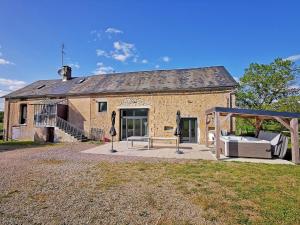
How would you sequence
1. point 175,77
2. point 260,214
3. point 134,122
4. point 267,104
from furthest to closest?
point 267,104 < point 175,77 < point 134,122 < point 260,214

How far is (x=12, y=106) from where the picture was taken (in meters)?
19.9

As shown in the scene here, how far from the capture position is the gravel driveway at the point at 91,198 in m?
3.50

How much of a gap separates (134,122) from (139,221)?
1296 cm

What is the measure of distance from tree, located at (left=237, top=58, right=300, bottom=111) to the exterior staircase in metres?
17.0

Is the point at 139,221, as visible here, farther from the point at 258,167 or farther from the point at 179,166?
the point at 258,167

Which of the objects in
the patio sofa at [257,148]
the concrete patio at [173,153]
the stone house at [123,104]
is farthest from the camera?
the stone house at [123,104]

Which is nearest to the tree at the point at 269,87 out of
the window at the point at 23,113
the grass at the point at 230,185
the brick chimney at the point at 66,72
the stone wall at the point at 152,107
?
the stone wall at the point at 152,107

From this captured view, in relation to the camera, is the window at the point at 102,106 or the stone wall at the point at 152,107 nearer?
the stone wall at the point at 152,107

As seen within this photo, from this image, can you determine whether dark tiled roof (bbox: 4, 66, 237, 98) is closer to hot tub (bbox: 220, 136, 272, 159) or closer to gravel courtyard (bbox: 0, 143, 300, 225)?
hot tub (bbox: 220, 136, 272, 159)

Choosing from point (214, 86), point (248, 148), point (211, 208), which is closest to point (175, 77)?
point (214, 86)

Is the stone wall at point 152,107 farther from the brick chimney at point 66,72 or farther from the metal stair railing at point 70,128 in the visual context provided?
the brick chimney at point 66,72

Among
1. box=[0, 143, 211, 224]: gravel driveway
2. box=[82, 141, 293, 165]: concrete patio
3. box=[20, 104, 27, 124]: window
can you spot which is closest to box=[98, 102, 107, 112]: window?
box=[82, 141, 293, 165]: concrete patio

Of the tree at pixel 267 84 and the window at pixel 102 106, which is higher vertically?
the tree at pixel 267 84

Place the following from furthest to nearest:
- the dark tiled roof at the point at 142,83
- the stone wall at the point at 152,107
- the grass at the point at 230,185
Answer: the dark tiled roof at the point at 142,83 < the stone wall at the point at 152,107 < the grass at the point at 230,185
